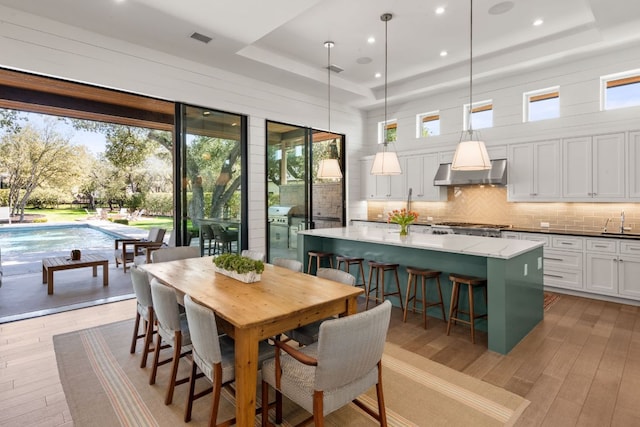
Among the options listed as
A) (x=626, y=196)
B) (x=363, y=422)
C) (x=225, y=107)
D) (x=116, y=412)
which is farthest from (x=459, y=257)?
(x=225, y=107)

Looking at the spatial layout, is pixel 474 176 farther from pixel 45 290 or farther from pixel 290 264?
pixel 45 290

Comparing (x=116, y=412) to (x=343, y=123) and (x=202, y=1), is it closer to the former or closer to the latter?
(x=202, y=1)

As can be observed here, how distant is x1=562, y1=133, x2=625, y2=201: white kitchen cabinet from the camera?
15.6 feet

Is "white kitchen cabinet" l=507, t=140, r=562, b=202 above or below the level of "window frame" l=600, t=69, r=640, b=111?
below

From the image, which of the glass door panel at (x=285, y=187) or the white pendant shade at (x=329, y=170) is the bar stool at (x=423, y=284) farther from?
the glass door panel at (x=285, y=187)

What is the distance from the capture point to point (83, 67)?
410 cm

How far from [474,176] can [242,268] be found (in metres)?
4.84

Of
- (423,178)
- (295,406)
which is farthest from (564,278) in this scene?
(295,406)

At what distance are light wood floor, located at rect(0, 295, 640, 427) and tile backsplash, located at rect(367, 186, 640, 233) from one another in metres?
1.41

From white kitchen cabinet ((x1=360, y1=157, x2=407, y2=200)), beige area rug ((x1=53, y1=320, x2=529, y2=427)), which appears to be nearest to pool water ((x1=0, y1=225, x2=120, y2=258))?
beige area rug ((x1=53, y1=320, x2=529, y2=427))

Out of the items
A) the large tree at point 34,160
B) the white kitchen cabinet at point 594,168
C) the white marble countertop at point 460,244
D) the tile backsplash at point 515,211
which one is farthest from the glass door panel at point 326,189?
the large tree at point 34,160

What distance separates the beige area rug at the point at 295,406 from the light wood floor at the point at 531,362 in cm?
11

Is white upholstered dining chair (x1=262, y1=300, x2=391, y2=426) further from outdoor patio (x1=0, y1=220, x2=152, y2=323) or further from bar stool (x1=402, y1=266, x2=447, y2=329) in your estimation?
outdoor patio (x1=0, y1=220, x2=152, y2=323)

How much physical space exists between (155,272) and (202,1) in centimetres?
281
